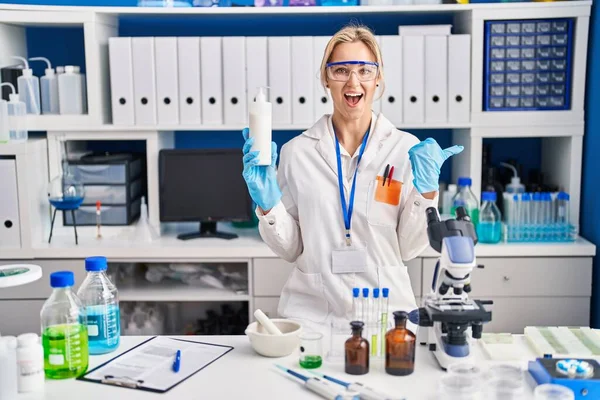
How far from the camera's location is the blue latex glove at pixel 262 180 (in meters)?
1.82

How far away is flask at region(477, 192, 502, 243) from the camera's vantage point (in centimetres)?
293

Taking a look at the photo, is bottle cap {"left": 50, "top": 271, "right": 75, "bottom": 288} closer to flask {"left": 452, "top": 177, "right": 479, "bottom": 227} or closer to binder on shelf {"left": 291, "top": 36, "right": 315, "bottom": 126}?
binder on shelf {"left": 291, "top": 36, "right": 315, "bottom": 126}

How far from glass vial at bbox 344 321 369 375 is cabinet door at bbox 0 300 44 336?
176 centimetres

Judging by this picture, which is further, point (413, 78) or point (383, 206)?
point (413, 78)

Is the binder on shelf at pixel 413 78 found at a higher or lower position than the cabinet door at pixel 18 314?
higher

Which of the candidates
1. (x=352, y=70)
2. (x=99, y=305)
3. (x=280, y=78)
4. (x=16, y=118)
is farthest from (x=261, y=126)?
(x=16, y=118)

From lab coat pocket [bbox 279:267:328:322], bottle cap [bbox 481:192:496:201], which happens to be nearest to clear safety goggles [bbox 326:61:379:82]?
lab coat pocket [bbox 279:267:328:322]

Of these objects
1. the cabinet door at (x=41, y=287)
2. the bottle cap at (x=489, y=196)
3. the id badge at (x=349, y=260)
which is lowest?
the cabinet door at (x=41, y=287)

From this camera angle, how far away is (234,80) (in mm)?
3000

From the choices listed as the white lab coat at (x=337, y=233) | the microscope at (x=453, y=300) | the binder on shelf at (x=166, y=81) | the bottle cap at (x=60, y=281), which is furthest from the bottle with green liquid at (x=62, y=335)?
the binder on shelf at (x=166, y=81)

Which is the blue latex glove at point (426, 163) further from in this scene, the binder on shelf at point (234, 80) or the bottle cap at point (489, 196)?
the binder on shelf at point (234, 80)

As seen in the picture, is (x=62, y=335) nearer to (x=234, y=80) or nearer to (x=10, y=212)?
(x=10, y=212)

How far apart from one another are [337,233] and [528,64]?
1424 millimetres

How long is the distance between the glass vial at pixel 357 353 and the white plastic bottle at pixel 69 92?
195cm
